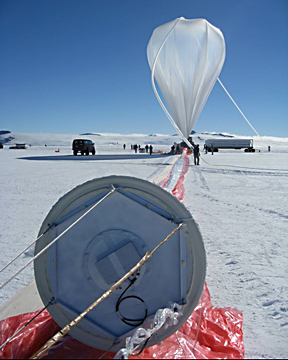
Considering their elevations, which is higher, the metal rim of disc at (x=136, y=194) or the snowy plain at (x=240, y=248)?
the metal rim of disc at (x=136, y=194)

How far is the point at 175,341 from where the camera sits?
6.33ft

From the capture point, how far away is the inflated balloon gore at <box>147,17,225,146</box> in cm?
1609

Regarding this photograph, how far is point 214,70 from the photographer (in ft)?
53.0

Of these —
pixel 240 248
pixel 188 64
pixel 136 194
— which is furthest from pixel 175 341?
pixel 188 64

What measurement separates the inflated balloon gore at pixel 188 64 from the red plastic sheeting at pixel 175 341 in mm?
14773

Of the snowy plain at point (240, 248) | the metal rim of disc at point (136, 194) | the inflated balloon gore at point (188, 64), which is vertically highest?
the inflated balloon gore at point (188, 64)

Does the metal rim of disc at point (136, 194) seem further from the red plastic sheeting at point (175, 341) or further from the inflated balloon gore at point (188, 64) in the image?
the inflated balloon gore at point (188, 64)

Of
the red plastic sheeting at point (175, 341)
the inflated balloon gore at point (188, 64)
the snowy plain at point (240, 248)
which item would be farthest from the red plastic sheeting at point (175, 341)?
the inflated balloon gore at point (188, 64)

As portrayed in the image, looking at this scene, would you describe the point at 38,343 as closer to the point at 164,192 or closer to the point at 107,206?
the point at 107,206

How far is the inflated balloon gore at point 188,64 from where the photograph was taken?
1609 centimetres

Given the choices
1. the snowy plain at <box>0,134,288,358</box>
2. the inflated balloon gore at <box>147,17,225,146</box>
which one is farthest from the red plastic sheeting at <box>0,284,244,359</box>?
the inflated balloon gore at <box>147,17,225,146</box>

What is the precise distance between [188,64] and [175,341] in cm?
1655

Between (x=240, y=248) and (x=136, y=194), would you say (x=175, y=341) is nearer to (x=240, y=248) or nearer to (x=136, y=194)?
(x=136, y=194)

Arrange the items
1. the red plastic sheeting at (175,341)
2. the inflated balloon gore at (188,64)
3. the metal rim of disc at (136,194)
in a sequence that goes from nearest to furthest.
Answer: the metal rim of disc at (136,194) → the red plastic sheeting at (175,341) → the inflated balloon gore at (188,64)
